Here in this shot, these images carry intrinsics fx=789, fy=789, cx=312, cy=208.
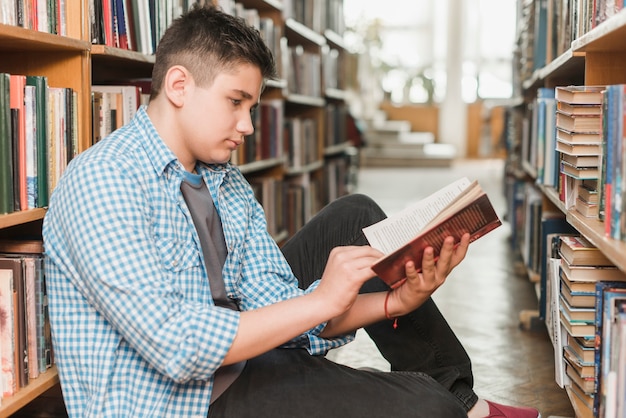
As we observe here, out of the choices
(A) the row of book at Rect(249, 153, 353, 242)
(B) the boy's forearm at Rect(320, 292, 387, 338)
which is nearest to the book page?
(B) the boy's forearm at Rect(320, 292, 387, 338)

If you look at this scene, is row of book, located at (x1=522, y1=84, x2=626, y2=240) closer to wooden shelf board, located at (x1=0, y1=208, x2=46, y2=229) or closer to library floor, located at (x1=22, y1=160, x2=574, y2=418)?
library floor, located at (x1=22, y1=160, x2=574, y2=418)

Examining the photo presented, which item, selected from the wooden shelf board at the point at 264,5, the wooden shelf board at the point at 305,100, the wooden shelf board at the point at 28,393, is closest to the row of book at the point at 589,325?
the wooden shelf board at the point at 28,393

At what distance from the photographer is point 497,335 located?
2.68 m

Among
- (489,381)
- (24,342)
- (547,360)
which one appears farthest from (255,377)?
(547,360)

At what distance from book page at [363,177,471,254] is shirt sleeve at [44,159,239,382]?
1.22 ft

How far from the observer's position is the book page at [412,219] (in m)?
1.33

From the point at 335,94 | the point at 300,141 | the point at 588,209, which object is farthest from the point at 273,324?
the point at 335,94

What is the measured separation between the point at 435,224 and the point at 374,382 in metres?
0.28

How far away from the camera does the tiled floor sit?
2.10 meters

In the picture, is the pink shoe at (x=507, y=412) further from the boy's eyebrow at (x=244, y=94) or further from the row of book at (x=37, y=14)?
the row of book at (x=37, y=14)

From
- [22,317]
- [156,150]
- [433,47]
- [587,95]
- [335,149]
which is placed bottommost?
[22,317]

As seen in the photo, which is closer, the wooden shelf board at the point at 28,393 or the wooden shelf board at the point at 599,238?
the wooden shelf board at the point at 599,238

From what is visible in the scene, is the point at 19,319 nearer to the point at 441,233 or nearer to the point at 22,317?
the point at 22,317

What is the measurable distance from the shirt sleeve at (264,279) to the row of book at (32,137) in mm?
382
